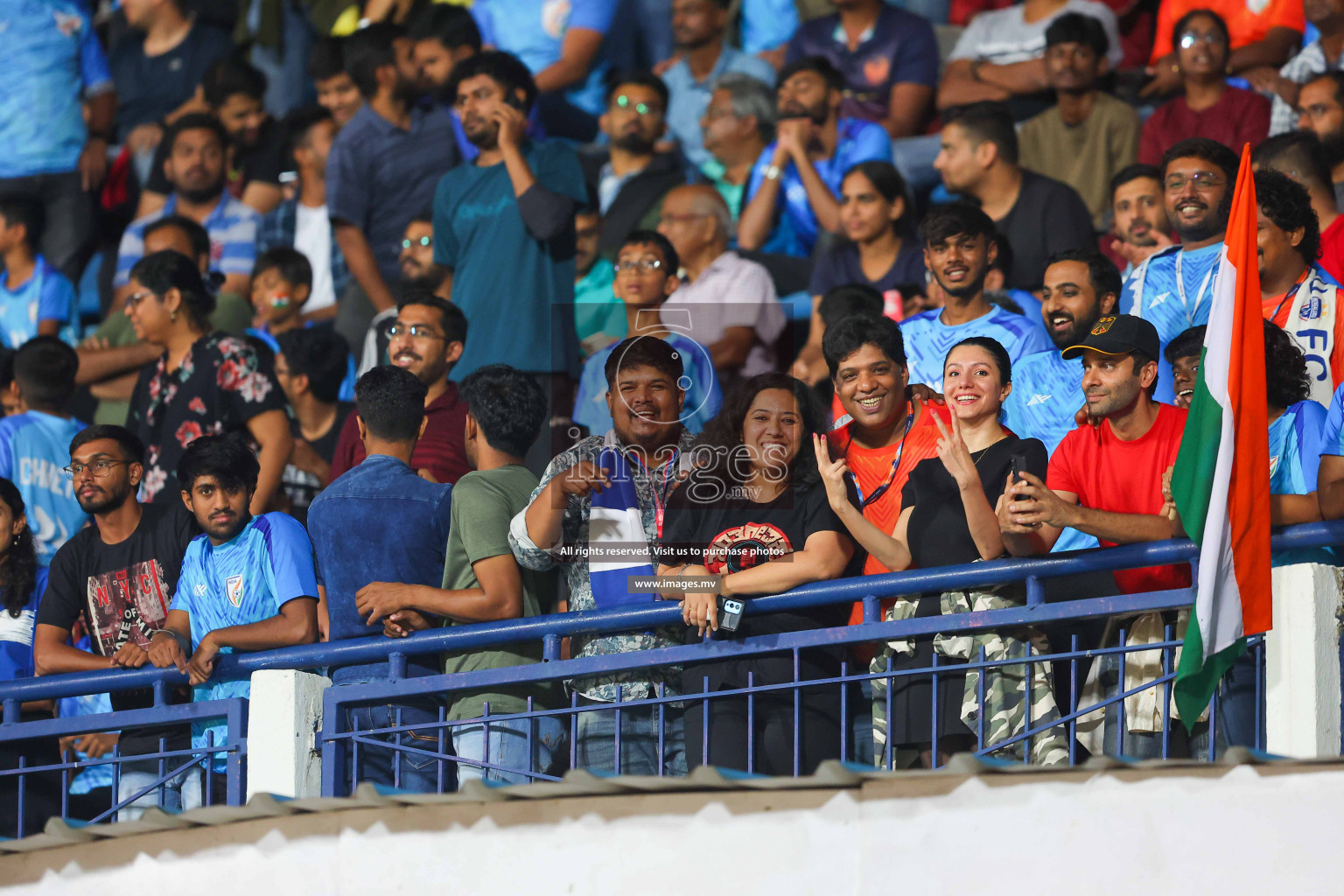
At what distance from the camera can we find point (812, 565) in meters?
5.36

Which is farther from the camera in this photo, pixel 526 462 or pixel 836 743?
pixel 526 462

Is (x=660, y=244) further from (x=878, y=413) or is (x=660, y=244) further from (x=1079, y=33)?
(x=1079, y=33)

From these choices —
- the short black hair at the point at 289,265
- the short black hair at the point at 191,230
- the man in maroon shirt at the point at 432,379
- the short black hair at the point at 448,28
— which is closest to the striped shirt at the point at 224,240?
the short black hair at the point at 191,230

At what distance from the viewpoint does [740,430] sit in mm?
5777

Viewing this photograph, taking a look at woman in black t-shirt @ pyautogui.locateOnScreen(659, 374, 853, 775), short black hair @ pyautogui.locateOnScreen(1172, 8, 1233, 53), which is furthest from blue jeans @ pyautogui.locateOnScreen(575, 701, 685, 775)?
short black hair @ pyautogui.locateOnScreen(1172, 8, 1233, 53)

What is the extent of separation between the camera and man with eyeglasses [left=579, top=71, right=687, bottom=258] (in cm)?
962

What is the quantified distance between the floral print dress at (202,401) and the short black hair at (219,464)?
153 centimetres

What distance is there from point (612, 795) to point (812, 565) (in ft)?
3.16

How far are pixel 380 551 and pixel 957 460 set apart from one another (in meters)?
1.99

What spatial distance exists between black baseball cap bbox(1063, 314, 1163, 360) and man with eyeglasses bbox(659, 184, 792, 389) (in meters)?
2.39

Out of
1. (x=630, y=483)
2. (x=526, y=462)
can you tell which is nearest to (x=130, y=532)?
(x=526, y=462)

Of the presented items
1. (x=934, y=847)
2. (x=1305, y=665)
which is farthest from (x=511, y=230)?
(x=1305, y=665)

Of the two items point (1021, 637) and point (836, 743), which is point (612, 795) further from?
point (1021, 637)

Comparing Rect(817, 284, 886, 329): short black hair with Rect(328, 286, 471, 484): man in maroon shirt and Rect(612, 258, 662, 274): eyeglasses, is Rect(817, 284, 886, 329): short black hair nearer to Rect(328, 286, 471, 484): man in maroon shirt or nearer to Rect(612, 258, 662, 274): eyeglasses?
Rect(612, 258, 662, 274): eyeglasses
